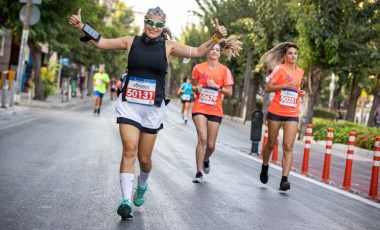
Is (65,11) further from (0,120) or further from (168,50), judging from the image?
(168,50)

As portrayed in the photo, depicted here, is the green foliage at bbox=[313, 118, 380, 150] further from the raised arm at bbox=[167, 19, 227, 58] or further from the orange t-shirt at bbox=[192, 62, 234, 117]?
the raised arm at bbox=[167, 19, 227, 58]

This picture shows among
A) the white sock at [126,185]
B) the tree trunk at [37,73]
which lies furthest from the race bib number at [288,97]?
the tree trunk at [37,73]

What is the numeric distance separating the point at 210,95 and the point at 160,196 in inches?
102

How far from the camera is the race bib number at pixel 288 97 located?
381 inches

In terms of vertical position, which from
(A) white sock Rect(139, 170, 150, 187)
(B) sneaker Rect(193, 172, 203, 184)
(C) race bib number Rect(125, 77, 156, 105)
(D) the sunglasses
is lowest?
(B) sneaker Rect(193, 172, 203, 184)

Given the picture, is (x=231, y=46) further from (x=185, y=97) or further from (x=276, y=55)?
(x=185, y=97)

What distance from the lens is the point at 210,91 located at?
10.1 meters

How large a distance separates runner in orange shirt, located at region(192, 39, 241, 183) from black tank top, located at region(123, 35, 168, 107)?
3.37m

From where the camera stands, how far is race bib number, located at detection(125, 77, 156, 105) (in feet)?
21.2

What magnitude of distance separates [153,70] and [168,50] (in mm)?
249

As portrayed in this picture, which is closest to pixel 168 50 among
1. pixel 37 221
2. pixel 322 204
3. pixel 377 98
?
pixel 37 221

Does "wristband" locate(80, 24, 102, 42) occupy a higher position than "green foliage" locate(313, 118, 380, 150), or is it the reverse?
"wristband" locate(80, 24, 102, 42)

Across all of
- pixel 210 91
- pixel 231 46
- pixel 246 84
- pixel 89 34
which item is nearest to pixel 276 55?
pixel 231 46

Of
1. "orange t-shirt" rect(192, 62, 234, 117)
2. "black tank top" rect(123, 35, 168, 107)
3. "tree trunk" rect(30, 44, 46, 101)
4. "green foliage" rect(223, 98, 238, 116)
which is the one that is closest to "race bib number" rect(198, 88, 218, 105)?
"orange t-shirt" rect(192, 62, 234, 117)
